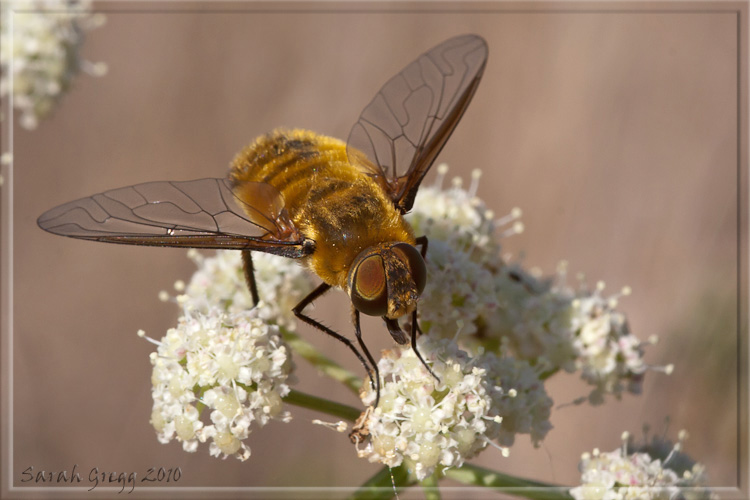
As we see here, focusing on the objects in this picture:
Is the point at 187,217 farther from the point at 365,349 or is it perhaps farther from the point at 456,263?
the point at 456,263

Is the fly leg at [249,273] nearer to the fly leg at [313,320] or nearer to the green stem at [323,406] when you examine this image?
the fly leg at [313,320]

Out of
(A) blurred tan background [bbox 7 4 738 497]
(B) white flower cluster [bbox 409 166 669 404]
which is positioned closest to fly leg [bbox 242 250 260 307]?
(B) white flower cluster [bbox 409 166 669 404]

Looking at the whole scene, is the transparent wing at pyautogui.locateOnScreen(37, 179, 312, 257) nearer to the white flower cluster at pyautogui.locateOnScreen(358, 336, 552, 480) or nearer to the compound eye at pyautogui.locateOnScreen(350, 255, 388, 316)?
the compound eye at pyautogui.locateOnScreen(350, 255, 388, 316)

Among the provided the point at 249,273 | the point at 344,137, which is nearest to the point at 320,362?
the point at 249,273

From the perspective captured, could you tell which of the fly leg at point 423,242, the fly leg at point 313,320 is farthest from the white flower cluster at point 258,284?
the fly leg at point 423,242

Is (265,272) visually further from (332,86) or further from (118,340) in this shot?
(332,86)

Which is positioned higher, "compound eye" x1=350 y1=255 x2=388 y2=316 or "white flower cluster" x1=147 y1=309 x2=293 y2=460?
"compound eye" x1=350 y1=255 x2=388 y2=316

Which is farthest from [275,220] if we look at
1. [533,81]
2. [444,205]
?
[533,81]
